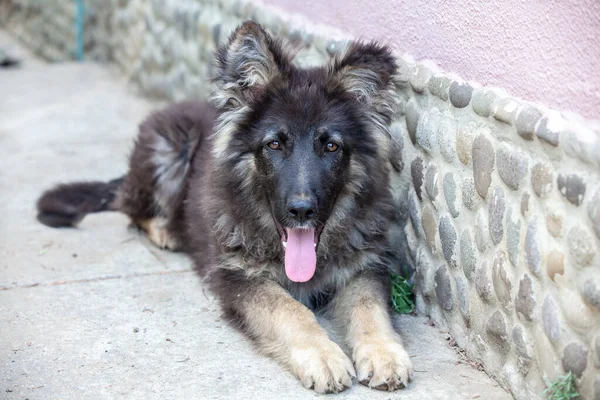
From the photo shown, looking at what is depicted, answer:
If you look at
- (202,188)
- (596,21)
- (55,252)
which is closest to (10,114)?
(55,252)

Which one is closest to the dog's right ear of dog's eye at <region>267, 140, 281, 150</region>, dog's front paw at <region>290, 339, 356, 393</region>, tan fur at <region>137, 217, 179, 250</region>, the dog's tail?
dog's eye at <region>267, 140, 281, 150</region>

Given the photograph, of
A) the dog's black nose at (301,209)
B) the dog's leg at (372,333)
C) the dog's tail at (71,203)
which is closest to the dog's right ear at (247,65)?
the dog's black nose at (301,209)

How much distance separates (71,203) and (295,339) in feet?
9.77

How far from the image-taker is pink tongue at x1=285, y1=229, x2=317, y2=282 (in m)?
4.64

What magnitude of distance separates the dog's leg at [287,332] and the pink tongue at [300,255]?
0.16 m

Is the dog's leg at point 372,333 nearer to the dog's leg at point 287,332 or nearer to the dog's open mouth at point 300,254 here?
the dog's leg at point 287,332

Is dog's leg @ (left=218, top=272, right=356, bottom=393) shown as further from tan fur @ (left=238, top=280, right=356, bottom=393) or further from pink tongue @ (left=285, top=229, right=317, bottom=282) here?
pink tongue @ (left=285, top=229, right=317, bottom=282)

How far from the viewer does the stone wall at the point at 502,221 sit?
11.2 feet

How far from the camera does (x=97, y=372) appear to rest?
4.29 metres

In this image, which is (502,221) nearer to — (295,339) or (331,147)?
(331,147)

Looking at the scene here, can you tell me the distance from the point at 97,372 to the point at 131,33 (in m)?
7.05

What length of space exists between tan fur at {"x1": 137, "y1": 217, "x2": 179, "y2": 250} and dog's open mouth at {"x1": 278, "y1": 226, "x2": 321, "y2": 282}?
1739mm

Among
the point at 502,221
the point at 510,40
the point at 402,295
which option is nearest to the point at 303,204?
the point at 502,221

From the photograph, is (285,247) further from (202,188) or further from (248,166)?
(202,188)
